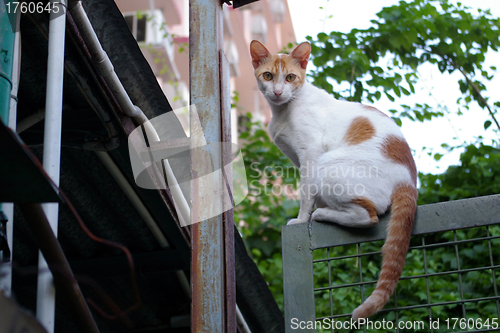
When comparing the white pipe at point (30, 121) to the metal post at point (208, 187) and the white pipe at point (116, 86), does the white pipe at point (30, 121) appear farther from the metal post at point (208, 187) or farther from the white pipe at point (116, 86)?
the metal post at point (208, 187)

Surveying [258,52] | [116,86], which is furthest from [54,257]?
[258,52]

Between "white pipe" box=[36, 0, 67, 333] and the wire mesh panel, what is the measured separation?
3.03 feet

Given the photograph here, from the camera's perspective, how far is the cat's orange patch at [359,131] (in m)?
2.38

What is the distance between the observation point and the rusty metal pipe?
3.13ft

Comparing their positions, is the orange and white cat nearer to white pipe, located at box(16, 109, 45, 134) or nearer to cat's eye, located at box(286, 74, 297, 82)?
cat's eye, located at box(286, 74, 297, 82)

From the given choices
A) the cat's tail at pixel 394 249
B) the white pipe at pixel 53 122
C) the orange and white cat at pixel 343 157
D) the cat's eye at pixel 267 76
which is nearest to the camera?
the white pipe at pixel 53 122

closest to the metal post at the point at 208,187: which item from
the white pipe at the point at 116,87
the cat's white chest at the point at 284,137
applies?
the white pipe at the point at 116,87

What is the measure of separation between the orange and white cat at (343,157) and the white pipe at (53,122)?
1.14 m

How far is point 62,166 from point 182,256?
88cm

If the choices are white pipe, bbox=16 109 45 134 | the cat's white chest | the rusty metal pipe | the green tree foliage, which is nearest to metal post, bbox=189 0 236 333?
the rusty metal pipe

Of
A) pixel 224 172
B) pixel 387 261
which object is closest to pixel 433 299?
pixel 387 261

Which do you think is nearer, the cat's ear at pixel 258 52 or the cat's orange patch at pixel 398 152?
the cat's orange patch at pixel 398 152

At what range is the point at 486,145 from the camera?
4.99m

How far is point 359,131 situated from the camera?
2.43m
